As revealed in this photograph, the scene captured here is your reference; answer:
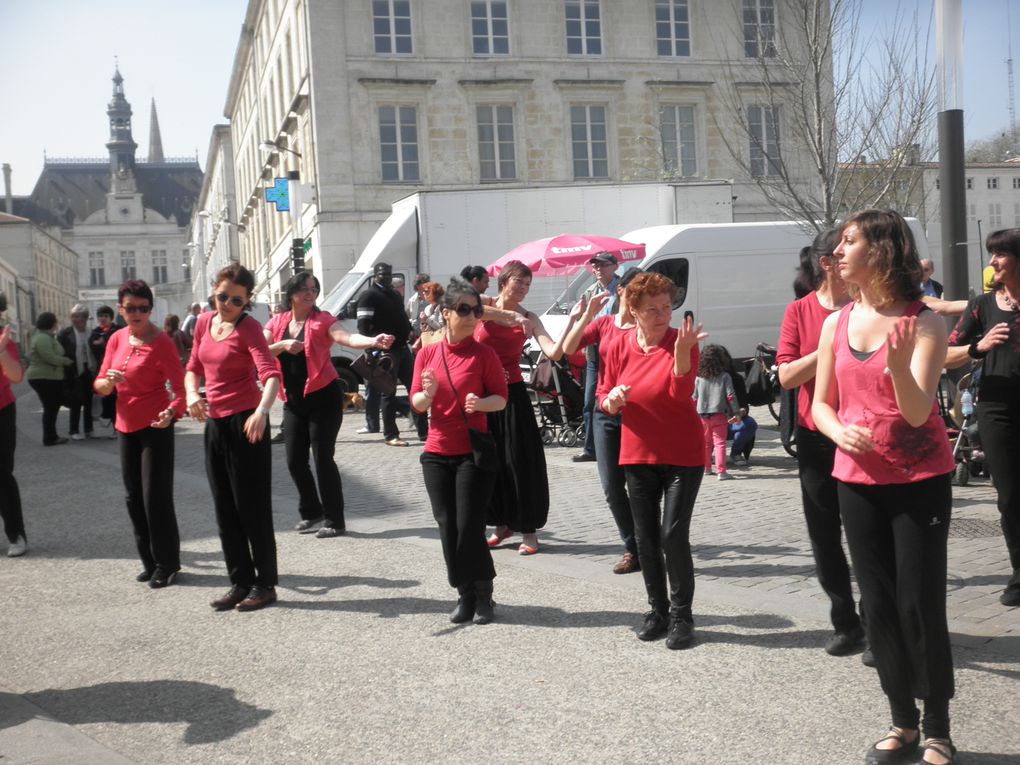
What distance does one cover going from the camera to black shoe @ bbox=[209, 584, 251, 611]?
646cm

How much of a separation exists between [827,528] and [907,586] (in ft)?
4.57

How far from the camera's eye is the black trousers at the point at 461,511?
597 cm

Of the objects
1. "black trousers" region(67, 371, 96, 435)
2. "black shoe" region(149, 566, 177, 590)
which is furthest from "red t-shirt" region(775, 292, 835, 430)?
"black trousers" region(67, 371, 96, 435)

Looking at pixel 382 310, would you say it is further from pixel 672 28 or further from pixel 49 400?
pixel 672 28

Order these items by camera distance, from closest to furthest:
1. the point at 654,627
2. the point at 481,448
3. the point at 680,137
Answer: the point at 654,627 → the point at 481,448 → the point at 680,137

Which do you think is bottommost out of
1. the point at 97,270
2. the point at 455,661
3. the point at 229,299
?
the point at 455,661

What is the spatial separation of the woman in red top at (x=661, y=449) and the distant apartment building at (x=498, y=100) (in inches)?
1131

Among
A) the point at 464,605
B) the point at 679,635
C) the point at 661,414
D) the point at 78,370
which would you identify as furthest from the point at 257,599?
the point at 78,370

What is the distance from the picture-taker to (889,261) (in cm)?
381

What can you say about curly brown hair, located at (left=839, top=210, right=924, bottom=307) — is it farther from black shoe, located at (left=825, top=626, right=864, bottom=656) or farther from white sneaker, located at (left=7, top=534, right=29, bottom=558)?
white sneaker, located at (left=7, top=534, right=29, bottom=558)

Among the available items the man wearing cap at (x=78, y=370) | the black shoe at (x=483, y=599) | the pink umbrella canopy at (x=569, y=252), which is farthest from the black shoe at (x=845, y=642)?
the man wearing cap at (x=78, y=370)

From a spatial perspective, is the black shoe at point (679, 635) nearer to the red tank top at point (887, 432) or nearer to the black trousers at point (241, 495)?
the red tank top at point (887, 432)

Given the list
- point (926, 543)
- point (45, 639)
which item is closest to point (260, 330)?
point (45, 639)

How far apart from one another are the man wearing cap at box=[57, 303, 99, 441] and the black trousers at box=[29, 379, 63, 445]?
0.78 feet
